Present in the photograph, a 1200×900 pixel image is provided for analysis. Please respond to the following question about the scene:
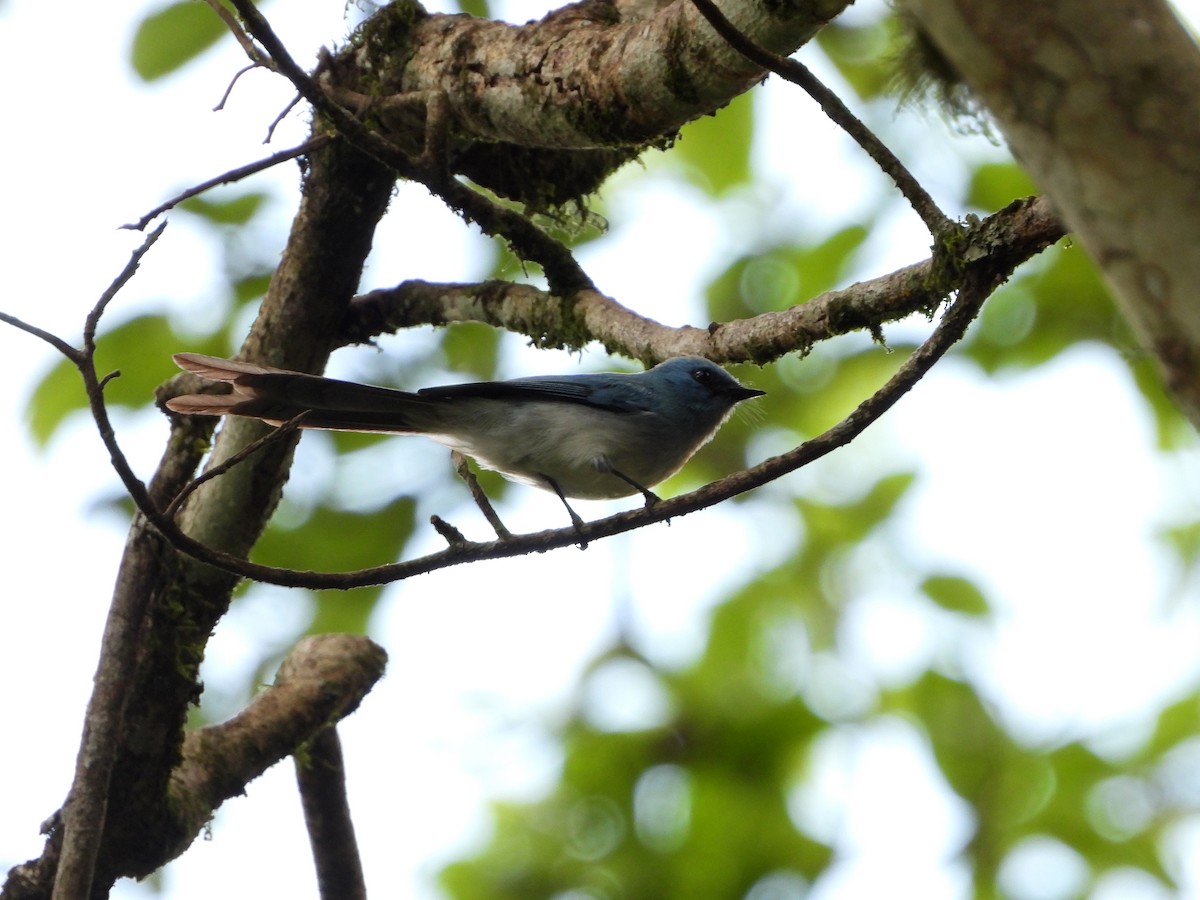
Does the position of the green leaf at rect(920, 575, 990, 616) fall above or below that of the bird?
below

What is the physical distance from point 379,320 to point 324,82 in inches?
36.3

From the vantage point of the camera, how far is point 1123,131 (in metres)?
1.37

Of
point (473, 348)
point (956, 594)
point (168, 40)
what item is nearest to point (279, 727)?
point (473, 348)

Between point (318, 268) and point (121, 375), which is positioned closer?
point (121, 375)

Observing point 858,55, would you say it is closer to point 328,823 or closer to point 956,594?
point 956,594

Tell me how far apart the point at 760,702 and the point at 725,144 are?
2048mm

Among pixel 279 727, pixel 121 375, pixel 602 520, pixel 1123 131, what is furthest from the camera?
pixel 279 727

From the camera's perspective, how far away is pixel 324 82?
4500 mm

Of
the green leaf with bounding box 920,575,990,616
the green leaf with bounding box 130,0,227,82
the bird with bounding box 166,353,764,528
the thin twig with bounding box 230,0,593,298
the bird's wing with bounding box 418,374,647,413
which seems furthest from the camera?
the bird's wing with bounding box 418,374,647,413

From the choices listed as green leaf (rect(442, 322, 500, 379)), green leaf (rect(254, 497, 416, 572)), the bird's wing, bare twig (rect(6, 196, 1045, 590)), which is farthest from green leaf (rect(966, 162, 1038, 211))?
green leaf (rect(254, 497, 416, 572))

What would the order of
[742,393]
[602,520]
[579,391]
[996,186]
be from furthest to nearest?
[742,393], [579,391], [996,186], [602,520]

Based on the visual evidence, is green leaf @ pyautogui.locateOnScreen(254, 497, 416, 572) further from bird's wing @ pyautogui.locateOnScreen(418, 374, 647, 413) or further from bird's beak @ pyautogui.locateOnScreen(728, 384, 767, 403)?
bird's beak @ pyautogui.locateOnScreen(728, 384, 767, 403)

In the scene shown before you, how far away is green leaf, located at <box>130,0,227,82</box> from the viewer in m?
3.55

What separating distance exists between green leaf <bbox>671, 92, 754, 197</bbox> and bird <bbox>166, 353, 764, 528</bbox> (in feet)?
2.27
